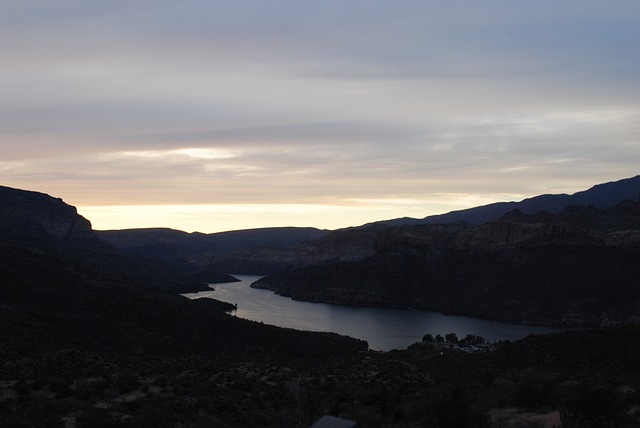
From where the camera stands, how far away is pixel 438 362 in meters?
41.6

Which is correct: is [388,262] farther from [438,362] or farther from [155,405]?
[155,405]

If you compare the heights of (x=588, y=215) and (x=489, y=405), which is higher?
(x=588, y=215)

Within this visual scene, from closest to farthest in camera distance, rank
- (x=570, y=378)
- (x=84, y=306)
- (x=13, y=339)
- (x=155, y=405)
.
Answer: (x=155, y=405)
(x=570, y=378)
(x=13, y=339)
(x=84, y=306)

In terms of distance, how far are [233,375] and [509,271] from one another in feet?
381

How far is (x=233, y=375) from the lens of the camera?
95.6 feet

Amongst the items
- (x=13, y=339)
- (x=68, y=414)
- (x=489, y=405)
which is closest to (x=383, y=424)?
(x=489, y=405)

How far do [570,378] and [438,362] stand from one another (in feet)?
51.6

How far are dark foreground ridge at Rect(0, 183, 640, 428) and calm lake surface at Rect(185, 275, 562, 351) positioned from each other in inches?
1241

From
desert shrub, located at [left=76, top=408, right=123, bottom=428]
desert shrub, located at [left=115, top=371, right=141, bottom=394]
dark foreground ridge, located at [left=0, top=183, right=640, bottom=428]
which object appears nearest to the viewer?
desert shrub, located at [left=76, top=408, right=123, bottom=428]

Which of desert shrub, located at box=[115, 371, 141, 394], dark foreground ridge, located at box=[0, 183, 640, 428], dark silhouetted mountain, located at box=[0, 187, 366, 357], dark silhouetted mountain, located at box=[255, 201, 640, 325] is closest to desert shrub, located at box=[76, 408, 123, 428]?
dark foreground ridge, located at box=[0, 183, 640, 428]

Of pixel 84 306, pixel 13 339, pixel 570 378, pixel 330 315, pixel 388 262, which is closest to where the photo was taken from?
pixel 570 378

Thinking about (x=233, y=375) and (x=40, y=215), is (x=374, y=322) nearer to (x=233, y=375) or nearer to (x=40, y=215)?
(x=40, y=215)

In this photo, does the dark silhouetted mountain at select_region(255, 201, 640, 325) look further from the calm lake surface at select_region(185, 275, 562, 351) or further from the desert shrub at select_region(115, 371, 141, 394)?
the desert shrub at select_region(115, 371, 141, 394)

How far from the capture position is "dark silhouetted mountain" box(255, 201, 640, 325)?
115m
